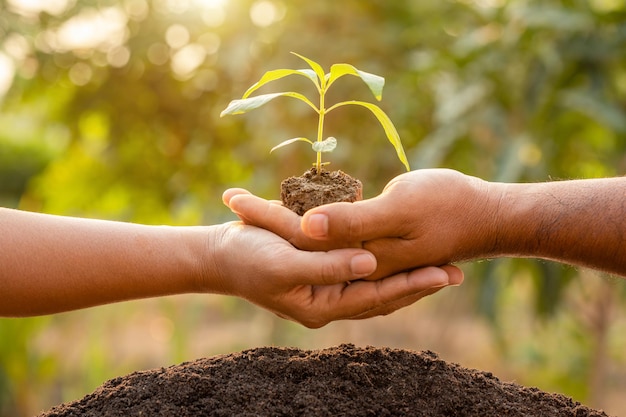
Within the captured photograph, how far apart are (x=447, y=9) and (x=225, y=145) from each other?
1244mm

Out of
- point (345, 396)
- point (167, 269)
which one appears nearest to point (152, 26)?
point (167, 269)

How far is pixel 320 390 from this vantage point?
1244mm

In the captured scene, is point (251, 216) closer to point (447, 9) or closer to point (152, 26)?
point (152, 26)

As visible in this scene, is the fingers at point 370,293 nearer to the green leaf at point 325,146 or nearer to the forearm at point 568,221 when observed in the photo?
the forearm at point 568,221

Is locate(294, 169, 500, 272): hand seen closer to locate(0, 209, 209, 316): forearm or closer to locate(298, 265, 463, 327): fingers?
locate(298, 265, 463, 327): fingers

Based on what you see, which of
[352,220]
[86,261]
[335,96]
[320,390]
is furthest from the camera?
[335,96]

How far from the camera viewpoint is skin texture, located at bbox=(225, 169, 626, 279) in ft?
4.59

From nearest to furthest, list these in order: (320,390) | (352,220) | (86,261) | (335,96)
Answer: (320,390) → (352,220) → (86,261) → (335,96)

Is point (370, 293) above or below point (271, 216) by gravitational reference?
below

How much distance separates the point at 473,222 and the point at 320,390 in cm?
50

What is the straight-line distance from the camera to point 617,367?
19.8ft


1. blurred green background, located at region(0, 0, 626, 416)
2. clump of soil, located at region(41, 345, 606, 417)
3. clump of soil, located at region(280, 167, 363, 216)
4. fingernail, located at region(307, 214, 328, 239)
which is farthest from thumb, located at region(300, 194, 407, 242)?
blurred green background, located at region(0, 0, 626, 416)

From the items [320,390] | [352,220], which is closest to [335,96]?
[352,220]

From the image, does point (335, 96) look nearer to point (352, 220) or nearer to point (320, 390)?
point (352, 220)
